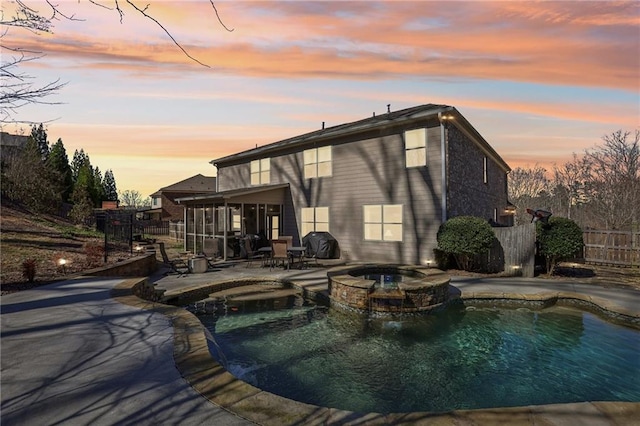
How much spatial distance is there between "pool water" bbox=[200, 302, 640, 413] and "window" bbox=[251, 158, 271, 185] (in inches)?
497

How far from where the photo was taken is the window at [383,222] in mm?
13609

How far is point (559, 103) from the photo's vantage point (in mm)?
12773

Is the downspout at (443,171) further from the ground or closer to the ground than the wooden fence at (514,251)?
further from the ground

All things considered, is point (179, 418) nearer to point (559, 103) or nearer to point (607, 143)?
point (559, 103)

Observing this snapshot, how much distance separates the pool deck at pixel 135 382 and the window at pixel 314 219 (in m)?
10.4

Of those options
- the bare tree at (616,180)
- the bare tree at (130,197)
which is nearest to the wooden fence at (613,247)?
the bare tree at (616,180)

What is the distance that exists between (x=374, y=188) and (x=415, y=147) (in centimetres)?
244

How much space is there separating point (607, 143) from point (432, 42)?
24.0 m

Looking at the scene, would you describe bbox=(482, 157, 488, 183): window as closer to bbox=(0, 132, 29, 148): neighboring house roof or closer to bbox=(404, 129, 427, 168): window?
bbox=(404, 129, 427, 168): window

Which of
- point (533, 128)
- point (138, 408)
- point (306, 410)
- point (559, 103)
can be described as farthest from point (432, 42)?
point (533, 128)

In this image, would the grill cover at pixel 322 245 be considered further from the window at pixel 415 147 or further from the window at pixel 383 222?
the window at pixel 415 147

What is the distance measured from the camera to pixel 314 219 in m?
16.5

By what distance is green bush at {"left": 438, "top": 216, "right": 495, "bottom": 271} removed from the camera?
36.1 feet

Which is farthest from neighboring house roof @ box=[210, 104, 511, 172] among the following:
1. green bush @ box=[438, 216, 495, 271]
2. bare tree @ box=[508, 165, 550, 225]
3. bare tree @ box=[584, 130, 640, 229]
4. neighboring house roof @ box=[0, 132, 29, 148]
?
neighboring house roof @ box=[0, 132, 29, 148]
